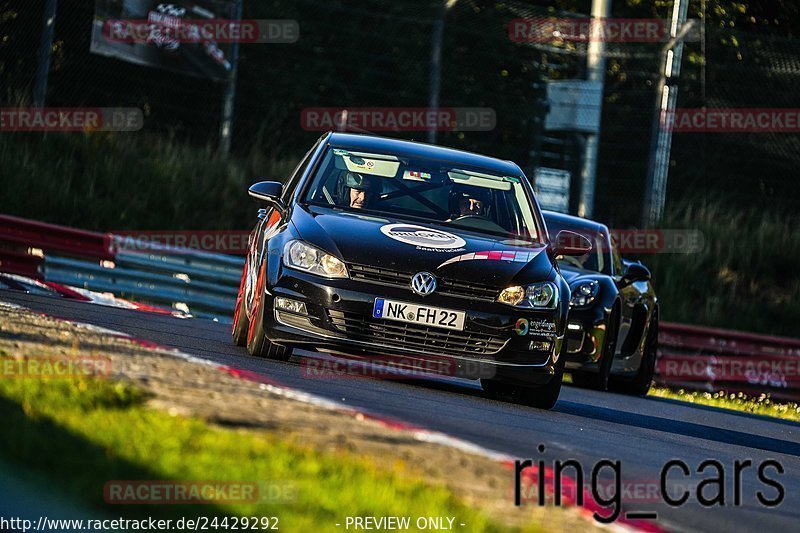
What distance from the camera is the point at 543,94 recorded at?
23.5m

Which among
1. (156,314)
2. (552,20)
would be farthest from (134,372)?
(552,20)

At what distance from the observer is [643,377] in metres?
15.5

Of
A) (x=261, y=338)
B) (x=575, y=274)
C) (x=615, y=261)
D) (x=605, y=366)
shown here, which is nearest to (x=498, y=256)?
(x=261, y=338)

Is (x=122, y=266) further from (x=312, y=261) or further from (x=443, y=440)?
(x=443, y=440)

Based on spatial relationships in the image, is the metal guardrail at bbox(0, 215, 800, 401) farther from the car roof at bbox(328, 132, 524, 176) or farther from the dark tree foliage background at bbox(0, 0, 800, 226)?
the car roof at bbox(328, 132, 524, 176)

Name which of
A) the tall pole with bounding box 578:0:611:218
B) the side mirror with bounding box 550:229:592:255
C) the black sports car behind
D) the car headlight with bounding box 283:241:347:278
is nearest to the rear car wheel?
the car headlight with bounding box 283:241:347:278

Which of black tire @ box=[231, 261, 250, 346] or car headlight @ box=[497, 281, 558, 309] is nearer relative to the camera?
car headlight @ box=[497, 281, 558, 309]

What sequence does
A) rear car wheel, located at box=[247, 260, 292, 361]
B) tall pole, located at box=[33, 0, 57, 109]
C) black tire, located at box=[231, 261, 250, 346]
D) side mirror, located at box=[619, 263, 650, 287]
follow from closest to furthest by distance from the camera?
rear car wheel, located at box=[247, 260, 292, 361]
black tire, located at box=[231, 261, 250, 346]
side mirror, located at box=[619, 263, 650, 287]
tall pole, located at box=[33, 0, 57, 109]

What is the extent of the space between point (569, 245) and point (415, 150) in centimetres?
126

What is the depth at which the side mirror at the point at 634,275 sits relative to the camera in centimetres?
1478

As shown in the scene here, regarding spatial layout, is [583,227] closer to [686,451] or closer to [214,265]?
[214,265]

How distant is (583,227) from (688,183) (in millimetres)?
10001

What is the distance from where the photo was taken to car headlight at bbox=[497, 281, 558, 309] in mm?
9602

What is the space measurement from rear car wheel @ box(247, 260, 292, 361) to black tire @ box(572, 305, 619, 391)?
15.8 ft
